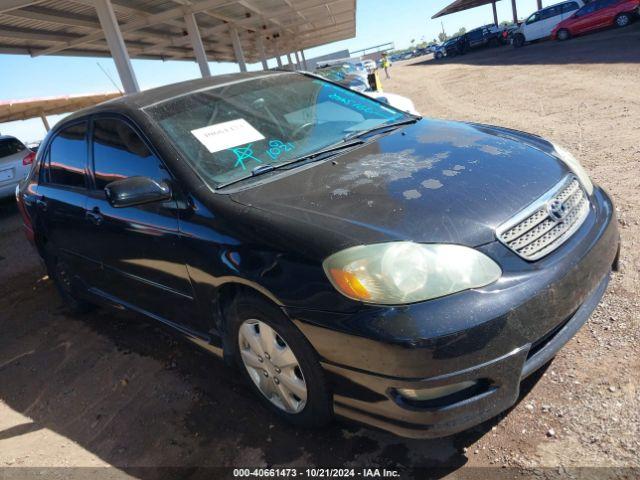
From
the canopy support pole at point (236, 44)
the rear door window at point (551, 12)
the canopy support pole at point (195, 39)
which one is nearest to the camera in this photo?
the canopy support pole at point (195, 39)

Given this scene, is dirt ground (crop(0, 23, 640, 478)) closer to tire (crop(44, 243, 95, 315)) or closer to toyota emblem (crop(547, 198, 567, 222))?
tire (crop(44, 243, 95, 315))

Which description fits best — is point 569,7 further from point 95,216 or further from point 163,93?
point 95,216

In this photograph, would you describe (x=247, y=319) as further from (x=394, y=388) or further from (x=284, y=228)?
(x=394, y=388)

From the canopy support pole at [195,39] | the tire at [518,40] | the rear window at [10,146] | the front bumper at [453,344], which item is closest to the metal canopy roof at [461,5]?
the tire at [518,40]

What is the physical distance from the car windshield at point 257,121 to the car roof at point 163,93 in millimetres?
59

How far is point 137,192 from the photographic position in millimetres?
2398

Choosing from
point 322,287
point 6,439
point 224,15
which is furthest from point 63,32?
point 322,287

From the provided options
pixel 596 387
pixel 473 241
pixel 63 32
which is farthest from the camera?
pixel 63 32

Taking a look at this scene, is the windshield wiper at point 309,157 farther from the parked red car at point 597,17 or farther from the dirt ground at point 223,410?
the parked red car at point 597,17

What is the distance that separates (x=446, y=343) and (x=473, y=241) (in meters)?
0.42

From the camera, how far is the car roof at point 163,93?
9.48ft

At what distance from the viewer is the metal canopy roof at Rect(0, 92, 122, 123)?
950 inches

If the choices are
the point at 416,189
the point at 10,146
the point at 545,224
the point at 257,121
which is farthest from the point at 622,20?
the point at 416,189

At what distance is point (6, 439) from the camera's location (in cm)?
283
